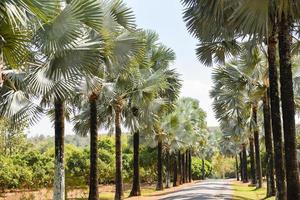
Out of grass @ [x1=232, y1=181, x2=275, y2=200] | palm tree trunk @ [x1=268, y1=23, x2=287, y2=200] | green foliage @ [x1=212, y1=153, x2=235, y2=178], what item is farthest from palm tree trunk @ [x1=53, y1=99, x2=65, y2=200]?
green foliage @ [x1=212, y1=153, x2=235, y2=178]

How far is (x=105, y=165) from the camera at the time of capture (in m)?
43.8

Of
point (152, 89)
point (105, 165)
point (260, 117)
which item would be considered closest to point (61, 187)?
point (152, 89)

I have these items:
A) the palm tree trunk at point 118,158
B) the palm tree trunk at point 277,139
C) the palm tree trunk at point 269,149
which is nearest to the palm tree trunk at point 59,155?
the palm tree trunk at point 277,139

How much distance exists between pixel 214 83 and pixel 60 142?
15.0 metres

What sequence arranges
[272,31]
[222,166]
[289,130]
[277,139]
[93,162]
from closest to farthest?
[289,130] < [272,31] < [277,139] < [93,162] < [222,166]

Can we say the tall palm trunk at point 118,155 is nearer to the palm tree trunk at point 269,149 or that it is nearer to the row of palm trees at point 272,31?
the palm tree trunk at point 269,149

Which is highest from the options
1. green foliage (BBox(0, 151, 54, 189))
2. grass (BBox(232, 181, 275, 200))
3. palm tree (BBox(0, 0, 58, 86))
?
palm tree (BBox(0, 0, 58, 86))

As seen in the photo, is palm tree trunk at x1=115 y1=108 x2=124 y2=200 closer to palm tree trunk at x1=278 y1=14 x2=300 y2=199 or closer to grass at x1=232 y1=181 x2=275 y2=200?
grass at x1=232 y1=181 x2=275 y2=200

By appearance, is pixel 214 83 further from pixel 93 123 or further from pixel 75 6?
pixel 75 6

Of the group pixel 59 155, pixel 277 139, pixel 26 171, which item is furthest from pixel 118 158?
pixel 26 171

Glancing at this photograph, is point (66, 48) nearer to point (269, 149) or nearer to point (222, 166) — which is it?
point (269, 149)

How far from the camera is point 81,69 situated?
1317 cm

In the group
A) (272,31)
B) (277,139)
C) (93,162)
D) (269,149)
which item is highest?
(272,31)

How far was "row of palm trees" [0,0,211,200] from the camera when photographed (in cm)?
1080
